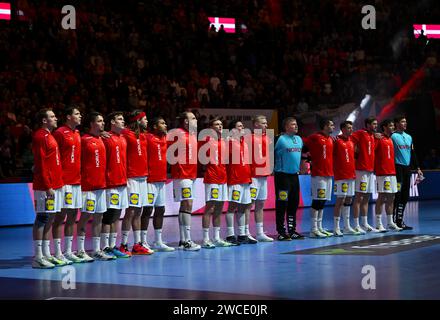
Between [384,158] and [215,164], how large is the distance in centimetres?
409

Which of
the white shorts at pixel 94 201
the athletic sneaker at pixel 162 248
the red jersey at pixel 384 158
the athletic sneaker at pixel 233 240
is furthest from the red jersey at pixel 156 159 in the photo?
the red jersey at pixel 384 158

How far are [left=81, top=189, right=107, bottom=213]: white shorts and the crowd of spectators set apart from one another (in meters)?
7.74

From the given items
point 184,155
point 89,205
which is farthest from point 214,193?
point 89,205

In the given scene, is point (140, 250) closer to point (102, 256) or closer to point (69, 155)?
point (102, 256)

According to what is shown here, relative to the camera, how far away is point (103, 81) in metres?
22.8

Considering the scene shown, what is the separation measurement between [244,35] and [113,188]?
675 inches

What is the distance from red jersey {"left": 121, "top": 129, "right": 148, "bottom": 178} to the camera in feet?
42.0

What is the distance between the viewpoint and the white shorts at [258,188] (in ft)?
47.8

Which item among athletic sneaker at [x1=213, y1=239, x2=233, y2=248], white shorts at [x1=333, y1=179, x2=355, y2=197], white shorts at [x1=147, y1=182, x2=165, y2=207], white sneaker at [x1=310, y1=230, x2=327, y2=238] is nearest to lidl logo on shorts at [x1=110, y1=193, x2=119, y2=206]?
white shorts at [x1=147, y1=182, x2=165, y2=207]

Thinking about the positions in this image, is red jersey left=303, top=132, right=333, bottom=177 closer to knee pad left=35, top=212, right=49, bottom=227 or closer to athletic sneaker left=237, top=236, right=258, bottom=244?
athletic sneaker left=237, top=236, right=258, bottom=244

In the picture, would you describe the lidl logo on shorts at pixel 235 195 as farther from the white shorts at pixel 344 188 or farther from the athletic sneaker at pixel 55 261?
the athletic sneaker at pixel 55 261

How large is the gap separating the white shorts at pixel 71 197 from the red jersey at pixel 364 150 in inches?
249

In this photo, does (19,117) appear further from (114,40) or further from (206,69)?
(206,69)
